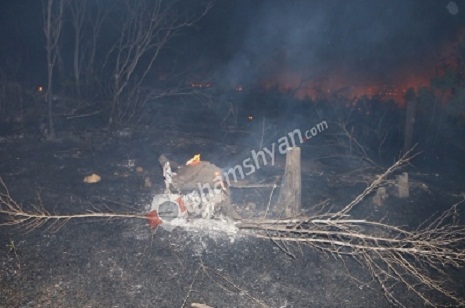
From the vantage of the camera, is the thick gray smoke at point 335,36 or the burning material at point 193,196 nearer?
the burning material at point 193,196

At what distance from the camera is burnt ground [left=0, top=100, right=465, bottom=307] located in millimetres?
4492

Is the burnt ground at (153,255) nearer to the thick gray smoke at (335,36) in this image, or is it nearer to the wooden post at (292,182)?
the wooden post at (292,182)

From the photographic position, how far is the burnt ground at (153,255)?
449cm

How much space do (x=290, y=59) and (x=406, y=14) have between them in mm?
7111

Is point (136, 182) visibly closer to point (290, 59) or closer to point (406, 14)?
point (290, 59)

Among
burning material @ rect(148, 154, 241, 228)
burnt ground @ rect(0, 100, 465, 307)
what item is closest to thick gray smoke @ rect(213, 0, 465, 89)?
burnt ground @ rect(0, 100, 465, 307)

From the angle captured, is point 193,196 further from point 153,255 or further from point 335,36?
point 335,36

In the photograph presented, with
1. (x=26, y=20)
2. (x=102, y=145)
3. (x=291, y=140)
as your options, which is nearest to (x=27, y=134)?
(x=102, y=145)

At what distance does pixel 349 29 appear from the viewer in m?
20.5

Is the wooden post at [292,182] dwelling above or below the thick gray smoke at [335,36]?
below

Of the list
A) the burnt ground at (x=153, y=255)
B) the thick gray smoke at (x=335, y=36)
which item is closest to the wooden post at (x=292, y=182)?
the burnt ground at (x=153, y=255)

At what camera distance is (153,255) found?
17.5 ft

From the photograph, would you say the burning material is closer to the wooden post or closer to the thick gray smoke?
the wooden post

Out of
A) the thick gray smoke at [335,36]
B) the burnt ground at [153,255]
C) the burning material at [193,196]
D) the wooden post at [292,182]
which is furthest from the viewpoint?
the thick gray smoke at [335,36]
